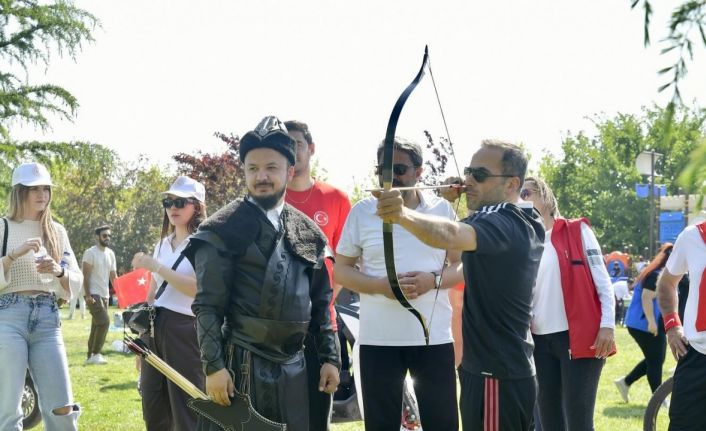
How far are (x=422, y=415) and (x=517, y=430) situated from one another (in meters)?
0.98

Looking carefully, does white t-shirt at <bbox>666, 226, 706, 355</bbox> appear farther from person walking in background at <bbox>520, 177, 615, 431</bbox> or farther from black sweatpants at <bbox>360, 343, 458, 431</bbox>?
black sweatpants at <bbox>360, 343, 458, 431</bbox>

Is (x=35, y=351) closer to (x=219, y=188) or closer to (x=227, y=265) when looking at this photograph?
(x=227, y=265)

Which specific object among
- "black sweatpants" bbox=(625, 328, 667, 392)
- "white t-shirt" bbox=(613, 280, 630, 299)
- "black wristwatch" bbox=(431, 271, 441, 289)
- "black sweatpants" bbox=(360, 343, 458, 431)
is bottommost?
"white t-shirt" bbox=(613, 280, 630, 299)

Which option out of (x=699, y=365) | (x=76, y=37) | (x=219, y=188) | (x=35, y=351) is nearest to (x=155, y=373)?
(x=35, y=351)

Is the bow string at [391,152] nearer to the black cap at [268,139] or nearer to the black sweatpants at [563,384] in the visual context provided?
the black cap at [268,139]

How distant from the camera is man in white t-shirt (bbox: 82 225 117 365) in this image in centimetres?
1370

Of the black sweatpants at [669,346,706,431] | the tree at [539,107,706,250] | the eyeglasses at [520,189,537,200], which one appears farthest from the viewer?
the tree at [539,107,706,250]

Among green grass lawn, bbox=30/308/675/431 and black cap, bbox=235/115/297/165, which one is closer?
black cap, bbox=235/115/297/165

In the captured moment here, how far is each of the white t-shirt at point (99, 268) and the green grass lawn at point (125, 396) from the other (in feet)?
3.77

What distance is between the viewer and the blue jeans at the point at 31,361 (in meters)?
5.47

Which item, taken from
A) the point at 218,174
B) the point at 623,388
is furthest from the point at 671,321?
the point at 218,174

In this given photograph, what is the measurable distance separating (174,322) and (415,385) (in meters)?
1.64

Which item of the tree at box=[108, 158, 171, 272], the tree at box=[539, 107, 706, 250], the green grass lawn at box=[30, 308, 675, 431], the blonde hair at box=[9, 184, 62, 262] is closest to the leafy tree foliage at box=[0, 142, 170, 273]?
the tree at box=[108, 158, 171, 272]

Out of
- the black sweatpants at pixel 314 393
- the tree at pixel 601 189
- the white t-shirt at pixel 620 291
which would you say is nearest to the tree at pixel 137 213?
the tree at pixel 601 189
